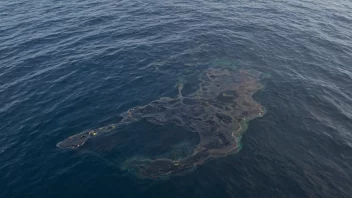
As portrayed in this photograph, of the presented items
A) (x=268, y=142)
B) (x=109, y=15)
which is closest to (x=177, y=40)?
(x=109, y=15)

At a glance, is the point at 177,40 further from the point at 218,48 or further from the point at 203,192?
the point at 203,192

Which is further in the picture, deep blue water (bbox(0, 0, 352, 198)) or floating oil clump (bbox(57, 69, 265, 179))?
floating oil clump (bbox(57, 69, 265, 179))

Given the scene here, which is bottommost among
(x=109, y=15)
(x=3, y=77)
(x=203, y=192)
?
(x=203, y=192)

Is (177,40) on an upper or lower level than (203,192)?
upper

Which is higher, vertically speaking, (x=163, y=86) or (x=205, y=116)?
(x=163, y=86)
